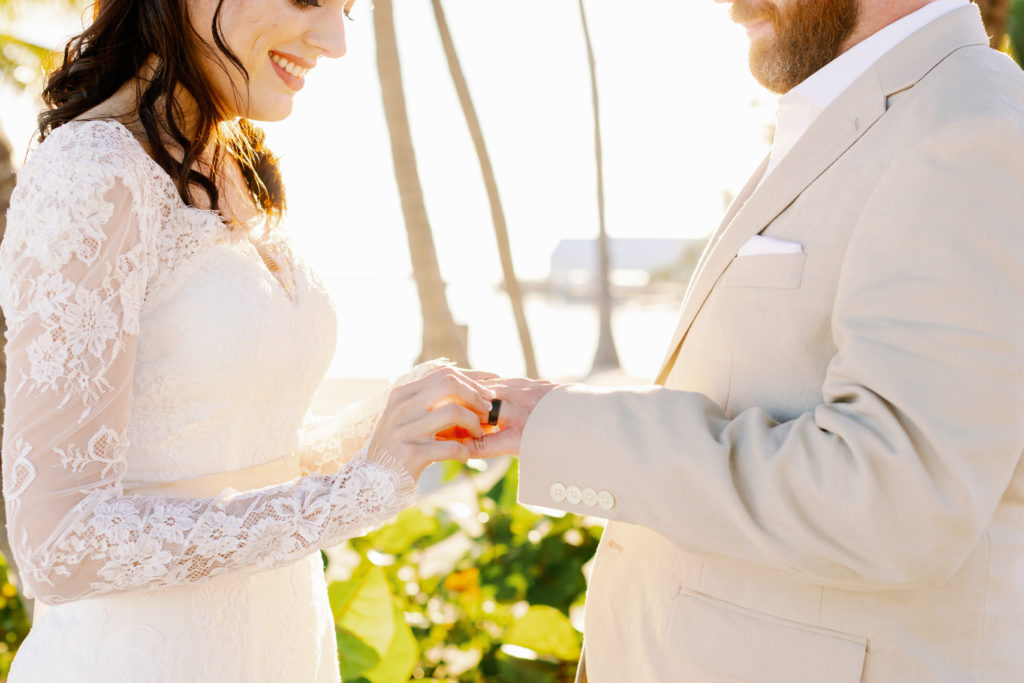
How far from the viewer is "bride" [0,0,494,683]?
1522mm

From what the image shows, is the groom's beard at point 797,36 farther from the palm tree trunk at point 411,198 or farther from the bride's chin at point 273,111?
the palm tree trunk at point 411,198

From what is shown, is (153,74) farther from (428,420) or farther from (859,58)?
(859,58)

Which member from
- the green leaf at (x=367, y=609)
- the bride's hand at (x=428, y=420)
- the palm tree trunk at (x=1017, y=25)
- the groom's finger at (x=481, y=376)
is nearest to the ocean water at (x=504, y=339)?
the green leaf at (x=367, y=609)

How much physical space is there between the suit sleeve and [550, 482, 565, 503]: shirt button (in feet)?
0.70

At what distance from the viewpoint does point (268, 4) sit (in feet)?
6.14

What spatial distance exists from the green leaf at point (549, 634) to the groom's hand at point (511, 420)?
1419 millimetres

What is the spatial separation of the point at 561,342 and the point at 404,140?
16.9 metres

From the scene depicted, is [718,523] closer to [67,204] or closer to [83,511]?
[83,511]

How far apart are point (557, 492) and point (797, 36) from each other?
41.0 inches

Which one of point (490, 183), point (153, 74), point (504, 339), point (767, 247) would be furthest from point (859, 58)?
point (504, 339)

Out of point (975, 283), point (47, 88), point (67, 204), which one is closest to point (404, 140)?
point (47, 88)

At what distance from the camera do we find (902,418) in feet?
4.49

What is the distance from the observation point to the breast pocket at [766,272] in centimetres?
158

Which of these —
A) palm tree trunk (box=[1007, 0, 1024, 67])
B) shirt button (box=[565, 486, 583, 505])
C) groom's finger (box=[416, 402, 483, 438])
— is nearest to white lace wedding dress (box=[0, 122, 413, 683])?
groom's finger (box=[416, 402, 483, 438])
